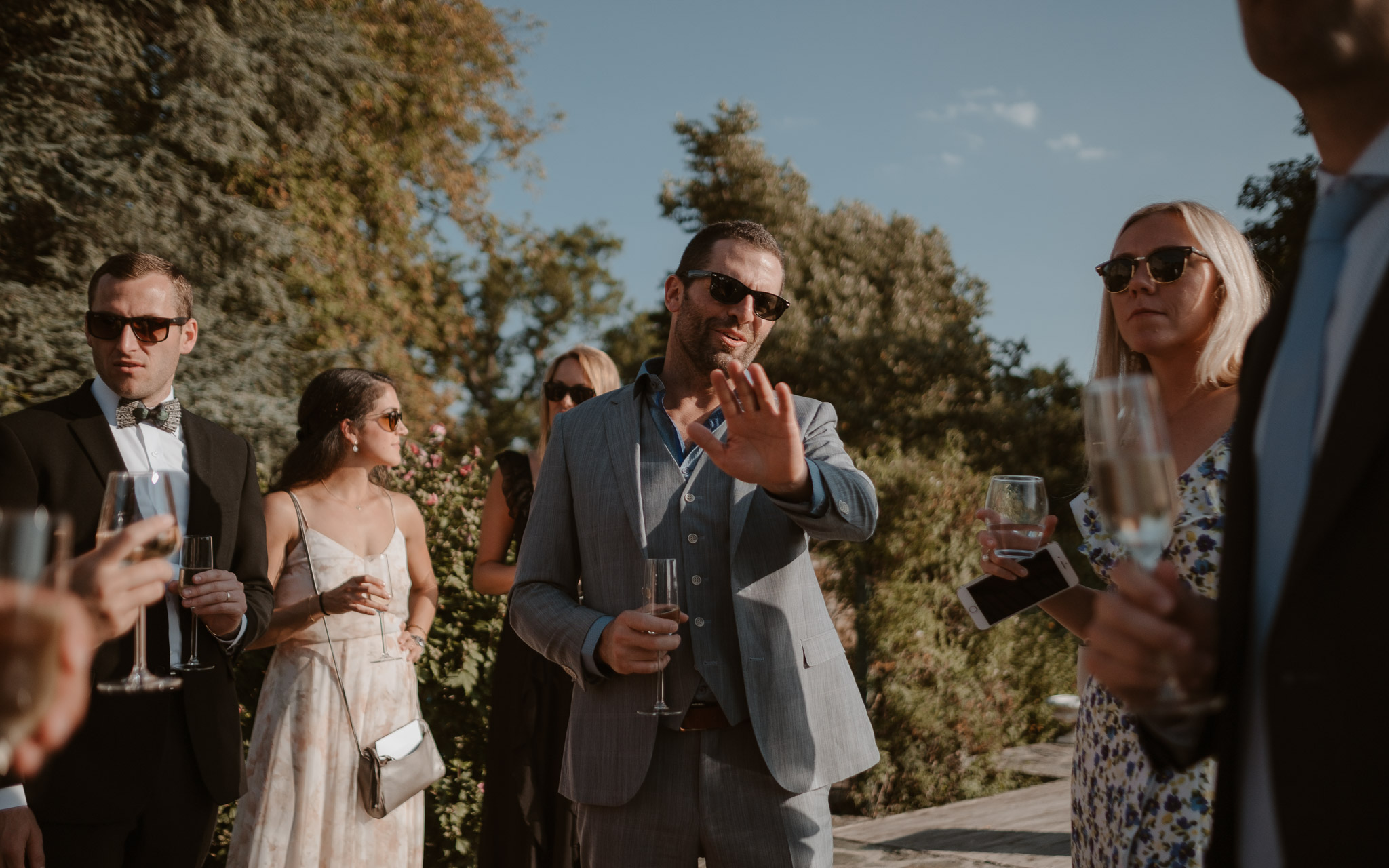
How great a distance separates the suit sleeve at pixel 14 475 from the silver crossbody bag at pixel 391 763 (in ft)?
4.82

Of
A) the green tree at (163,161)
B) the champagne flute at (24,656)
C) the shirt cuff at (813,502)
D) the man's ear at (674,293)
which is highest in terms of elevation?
the green tree at (163,161)

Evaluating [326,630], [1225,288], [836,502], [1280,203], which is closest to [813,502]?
[836,502]

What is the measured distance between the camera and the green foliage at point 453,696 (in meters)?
5.79

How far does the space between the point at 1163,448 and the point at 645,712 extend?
1750 millimetres

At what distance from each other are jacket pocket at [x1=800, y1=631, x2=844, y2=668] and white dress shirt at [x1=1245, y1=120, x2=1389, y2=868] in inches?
61.7

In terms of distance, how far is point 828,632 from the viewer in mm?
2980

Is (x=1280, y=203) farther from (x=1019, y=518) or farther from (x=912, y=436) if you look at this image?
(x=1019, y=518)

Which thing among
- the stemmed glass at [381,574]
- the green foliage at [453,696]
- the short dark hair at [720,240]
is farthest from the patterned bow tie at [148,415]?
the green foliage at [453,696]

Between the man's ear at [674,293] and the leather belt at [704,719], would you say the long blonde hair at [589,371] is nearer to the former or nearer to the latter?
the man's ear at [674,293]

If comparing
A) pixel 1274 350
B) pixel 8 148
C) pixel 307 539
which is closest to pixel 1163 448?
pixel 1274 350

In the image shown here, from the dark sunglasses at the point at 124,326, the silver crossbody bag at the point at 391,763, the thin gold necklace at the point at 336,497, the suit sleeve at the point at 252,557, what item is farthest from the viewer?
the thin gold necklace at the point at 336,497

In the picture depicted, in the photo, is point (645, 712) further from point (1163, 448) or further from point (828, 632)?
point (1163, 448)

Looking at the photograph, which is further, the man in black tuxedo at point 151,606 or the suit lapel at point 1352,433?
the man in black tuxedo at point 151,606

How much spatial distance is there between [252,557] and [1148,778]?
3.05 meters
